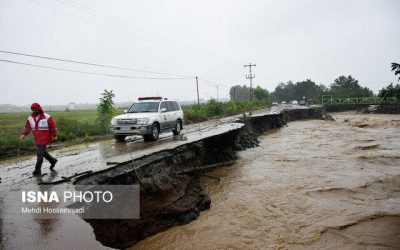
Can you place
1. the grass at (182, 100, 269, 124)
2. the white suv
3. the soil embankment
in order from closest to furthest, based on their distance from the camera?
the soil embankment, the white suv, the grass at (182, 100, 269, 124)

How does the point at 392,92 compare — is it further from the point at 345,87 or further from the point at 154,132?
the point at 345,87

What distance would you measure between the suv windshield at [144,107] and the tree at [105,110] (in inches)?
188

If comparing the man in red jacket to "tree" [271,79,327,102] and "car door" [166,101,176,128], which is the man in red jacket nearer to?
"car door" [166,101,176,128]

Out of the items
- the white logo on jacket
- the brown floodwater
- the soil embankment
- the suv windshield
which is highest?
the suv windshield

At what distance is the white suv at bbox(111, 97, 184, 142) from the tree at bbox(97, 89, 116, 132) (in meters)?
4.43

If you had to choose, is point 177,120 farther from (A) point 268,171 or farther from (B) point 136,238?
(B) point 136,238

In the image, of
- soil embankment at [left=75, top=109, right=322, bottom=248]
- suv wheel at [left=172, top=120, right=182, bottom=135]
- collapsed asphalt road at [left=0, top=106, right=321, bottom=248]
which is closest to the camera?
collapsed asphalt road at [left=0, top=106, right=321, bottom=248]

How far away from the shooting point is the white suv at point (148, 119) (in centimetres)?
1162

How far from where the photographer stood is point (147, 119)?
38.2 ft

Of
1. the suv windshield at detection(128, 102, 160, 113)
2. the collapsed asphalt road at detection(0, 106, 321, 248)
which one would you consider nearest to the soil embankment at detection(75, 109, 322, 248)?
the collapsed asphalt road at detection(0, 106, 321, 248)

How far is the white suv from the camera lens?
11.6 m

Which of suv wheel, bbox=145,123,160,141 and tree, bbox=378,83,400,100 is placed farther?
suv wheel, bbox=145,123,160,141

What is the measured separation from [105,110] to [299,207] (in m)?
13.4

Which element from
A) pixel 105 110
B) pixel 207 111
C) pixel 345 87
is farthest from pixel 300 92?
pixel 105 110
